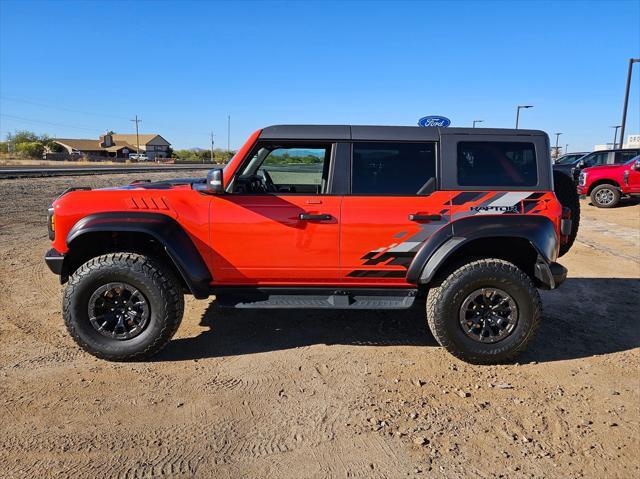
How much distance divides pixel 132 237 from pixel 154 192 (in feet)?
1.40

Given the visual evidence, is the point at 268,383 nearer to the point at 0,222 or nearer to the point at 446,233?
the point at 446,233

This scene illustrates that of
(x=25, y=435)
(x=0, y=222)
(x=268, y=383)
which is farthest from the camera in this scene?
(x=0, y=222)

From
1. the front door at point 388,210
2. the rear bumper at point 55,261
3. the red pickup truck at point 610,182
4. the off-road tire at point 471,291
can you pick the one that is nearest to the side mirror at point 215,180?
the front door at point 388,210

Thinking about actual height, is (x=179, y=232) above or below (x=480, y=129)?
below

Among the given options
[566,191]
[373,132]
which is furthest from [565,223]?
[373,132]

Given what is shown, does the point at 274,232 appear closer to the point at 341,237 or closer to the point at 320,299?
the point at 341,237

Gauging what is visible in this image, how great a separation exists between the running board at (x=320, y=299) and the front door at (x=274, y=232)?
0.10 m

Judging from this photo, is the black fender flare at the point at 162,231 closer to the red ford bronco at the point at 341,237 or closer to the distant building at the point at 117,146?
the red ford bronco at the point at 341,237

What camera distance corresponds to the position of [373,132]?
3896 mm

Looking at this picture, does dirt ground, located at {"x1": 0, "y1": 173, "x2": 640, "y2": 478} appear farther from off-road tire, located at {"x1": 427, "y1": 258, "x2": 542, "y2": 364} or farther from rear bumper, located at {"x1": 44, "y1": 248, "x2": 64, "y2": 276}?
rear bumper, located at {"x1": 44, "y1": 248, "x2": 64, "y2": 276}

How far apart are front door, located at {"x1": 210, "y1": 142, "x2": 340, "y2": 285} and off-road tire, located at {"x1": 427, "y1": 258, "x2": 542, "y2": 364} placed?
92cm

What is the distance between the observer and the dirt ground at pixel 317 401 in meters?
2.60

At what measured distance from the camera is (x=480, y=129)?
3918mm

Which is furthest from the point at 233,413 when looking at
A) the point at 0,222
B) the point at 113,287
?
the point at 0,222
